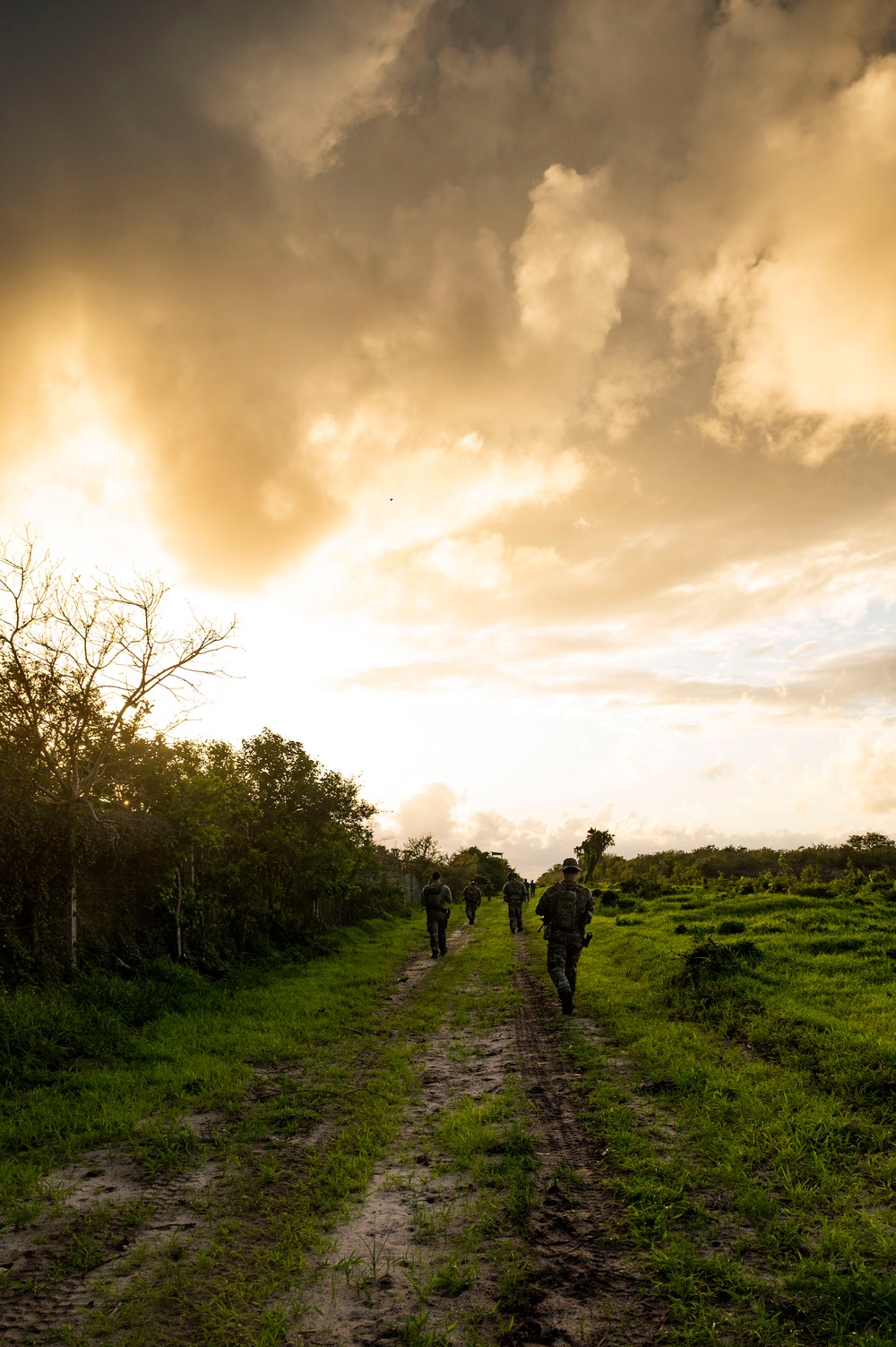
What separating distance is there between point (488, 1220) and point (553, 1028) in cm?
513

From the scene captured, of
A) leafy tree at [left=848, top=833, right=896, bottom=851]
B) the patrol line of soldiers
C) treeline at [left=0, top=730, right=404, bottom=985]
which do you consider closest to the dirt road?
the patrol line of soldiers

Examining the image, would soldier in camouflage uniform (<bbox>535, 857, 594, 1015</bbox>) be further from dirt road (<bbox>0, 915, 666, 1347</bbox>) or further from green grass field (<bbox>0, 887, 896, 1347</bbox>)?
dirt road (<bbox>0, 915, 666, 1347</bbox>)

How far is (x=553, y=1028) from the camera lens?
29.4 ft

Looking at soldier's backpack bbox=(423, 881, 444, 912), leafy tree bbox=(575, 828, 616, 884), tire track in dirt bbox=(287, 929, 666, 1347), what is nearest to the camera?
tire track in dirt bbox=(287, 929, 666, 1347)

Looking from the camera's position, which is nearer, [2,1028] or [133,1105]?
[133,1105]

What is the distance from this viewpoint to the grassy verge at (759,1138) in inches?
132

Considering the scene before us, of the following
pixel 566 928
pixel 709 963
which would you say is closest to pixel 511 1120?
pixel 566 928

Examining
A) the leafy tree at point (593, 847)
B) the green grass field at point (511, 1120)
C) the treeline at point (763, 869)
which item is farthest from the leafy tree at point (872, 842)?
the green grass field at point (511, 1120)

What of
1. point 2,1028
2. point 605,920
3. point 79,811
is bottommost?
point 605,920

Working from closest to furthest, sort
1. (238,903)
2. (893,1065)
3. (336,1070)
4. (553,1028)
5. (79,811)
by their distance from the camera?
(893,1065) → (336,1070) → (553,1028) → (79,811) → (238,903)

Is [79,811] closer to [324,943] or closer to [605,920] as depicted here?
[324,943]

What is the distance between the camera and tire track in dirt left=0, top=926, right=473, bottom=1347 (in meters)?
3.40

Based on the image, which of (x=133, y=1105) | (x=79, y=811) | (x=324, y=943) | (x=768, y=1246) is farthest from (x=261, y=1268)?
(x=324, y=943)

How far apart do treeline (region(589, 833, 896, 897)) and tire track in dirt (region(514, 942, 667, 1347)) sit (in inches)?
889
